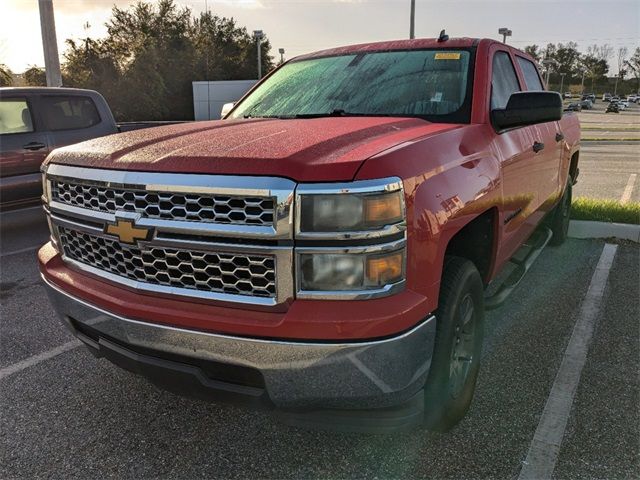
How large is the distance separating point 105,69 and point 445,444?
124 feet

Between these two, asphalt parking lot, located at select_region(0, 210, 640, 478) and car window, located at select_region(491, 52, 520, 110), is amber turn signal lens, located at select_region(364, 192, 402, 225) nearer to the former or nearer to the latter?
asphalt parking lot, located at select_region(0, 210, 640, 478)

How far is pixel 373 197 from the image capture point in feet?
6.00

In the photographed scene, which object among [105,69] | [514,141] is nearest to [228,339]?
[514,141]

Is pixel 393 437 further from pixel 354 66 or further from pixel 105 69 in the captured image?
pixel 105 69

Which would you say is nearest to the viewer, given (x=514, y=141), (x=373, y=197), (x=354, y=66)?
(x=373, y=197)

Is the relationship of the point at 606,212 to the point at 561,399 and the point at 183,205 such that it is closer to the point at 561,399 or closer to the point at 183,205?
the point at 561,399

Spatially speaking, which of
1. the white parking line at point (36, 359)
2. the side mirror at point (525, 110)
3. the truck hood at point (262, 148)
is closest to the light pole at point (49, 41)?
the white parking line at point (36, 359)

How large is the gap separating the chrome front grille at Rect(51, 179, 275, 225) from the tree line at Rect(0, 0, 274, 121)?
106 feet

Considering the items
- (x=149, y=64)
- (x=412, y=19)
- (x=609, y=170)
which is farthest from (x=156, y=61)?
(x=609, y=170)

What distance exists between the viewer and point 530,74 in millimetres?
4543

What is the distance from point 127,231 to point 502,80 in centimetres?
259

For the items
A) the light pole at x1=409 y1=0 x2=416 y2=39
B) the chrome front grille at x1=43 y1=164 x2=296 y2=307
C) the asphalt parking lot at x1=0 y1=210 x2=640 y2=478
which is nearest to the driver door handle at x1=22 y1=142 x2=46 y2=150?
the asphalt parking lot at x1=0 y1=210 x2=640 y2=478

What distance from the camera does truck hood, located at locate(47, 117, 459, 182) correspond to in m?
1.89

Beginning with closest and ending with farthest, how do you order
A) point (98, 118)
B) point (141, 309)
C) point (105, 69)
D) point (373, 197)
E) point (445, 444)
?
point (373, 197)
point (141, 309)
point (445, 444)
point (98, 118)
point (105, 69)
